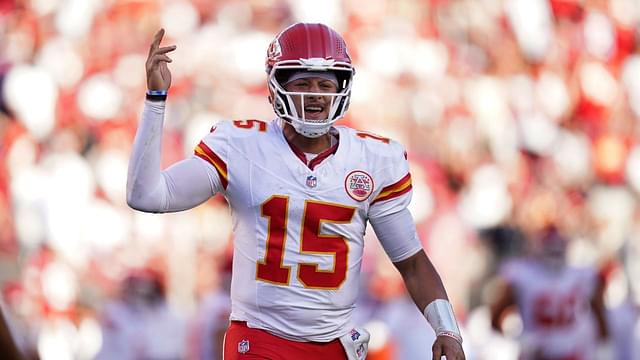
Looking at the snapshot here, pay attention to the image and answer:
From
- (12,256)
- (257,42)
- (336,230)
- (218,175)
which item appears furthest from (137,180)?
(257,42)

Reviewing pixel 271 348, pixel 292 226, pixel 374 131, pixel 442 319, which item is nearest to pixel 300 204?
pixel 292 226

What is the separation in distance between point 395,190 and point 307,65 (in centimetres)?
47

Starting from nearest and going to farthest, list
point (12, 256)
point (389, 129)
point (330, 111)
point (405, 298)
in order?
point (330, 111) < point (405, 298) < point (12, 256) < point (389, 129)

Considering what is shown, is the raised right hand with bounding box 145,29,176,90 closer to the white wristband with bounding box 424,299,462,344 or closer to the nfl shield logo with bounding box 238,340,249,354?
the nfl shield logo with bounding box 238,340,249,354

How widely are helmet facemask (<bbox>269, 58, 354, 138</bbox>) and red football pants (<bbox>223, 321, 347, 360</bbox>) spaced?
617mm

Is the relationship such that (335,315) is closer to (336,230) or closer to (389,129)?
(336,230)

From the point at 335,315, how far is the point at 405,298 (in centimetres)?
550

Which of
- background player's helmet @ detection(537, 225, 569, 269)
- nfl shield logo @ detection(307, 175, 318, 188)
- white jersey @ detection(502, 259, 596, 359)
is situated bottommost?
white jersey @ detection(502, 259, 596, 359)

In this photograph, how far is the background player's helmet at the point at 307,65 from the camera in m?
4.33

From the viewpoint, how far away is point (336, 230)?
4.31m

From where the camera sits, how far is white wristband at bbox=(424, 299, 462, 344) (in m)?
4.35

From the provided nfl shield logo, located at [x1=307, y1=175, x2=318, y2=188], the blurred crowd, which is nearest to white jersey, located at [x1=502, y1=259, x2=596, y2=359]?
the blurred crowd

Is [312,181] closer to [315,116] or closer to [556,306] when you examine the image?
[315,116]

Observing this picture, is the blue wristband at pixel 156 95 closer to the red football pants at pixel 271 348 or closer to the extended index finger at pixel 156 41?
the extended index finger at pixel 156 41
